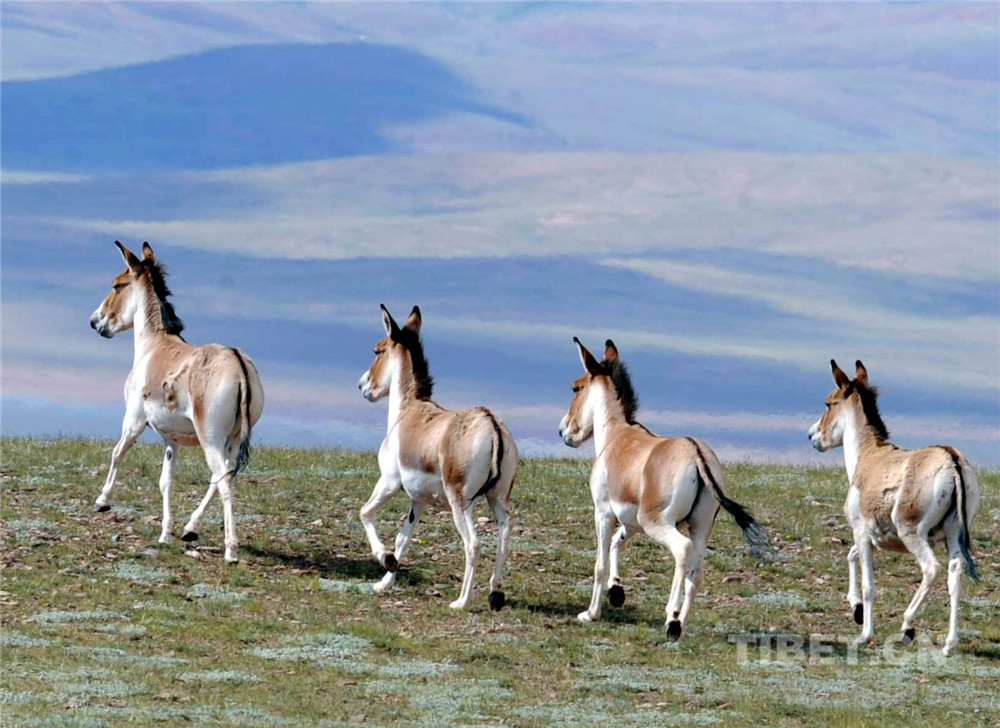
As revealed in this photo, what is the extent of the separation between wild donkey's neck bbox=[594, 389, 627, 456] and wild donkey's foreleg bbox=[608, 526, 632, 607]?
109 cm

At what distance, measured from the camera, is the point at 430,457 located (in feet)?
56.7

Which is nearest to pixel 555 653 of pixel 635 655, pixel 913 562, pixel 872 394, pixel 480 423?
pixel 635 655

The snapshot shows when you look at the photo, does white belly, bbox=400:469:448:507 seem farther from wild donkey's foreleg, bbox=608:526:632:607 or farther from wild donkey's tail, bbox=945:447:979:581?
wild donkey's tail, bbox=945:447:979:581

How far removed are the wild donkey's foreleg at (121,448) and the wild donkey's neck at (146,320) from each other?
1.03 m

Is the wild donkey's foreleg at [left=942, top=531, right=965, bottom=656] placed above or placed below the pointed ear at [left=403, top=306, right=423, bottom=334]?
below

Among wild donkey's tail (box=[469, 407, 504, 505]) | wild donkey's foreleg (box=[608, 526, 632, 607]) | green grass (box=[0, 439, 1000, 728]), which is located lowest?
green grass (box=[0, 439, 1000, 728])

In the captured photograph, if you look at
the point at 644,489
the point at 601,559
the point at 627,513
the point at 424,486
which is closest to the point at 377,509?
the point at 424,486

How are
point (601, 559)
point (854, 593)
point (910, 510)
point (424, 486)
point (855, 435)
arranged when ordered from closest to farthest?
point (910, 510) < point (601, 559) < point (854, 593) < point (424, 486) < point (855, 435)

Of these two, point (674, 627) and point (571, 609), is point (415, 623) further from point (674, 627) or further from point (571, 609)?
point (674, 627)

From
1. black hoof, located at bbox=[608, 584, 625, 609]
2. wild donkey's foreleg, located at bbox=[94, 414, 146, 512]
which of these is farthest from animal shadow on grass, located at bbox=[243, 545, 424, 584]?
black hoof, located at bbox=[608, 584, 625, 609]

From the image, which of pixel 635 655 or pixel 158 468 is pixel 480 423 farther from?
pixel 158 468

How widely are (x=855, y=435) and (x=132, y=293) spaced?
11326 millimetres

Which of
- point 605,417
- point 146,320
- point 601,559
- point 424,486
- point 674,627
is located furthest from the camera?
point 146,320

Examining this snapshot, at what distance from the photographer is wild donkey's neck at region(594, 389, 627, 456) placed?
1744cm
